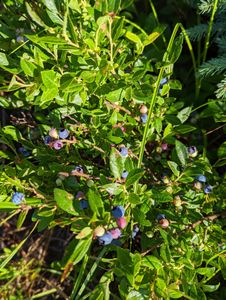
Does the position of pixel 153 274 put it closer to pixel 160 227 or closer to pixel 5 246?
pixel 160 227

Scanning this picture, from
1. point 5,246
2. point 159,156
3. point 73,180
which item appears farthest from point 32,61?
point 5,246

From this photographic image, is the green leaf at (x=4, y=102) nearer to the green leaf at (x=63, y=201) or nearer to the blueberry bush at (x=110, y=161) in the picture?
the blueberry bush at (x=110, y=161)

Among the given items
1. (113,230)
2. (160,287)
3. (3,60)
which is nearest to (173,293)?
(160,287)

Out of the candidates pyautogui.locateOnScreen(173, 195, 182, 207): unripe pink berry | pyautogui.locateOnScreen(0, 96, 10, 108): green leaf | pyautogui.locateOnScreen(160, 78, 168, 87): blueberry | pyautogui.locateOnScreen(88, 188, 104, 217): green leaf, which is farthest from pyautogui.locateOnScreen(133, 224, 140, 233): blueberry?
pyautogui.locateOnScreen(0, 96, 10, 108): green leaf

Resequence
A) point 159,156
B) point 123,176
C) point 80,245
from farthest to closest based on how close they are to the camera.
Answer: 1. point 159,156
2. point 123,176
3. point 80,245

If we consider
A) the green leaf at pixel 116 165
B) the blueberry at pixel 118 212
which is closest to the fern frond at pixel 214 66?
the green leaf at pixel 116 165

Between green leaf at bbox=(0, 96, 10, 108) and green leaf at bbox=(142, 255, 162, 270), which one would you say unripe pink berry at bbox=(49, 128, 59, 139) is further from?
green leaf at bbox=(142, 255, 162, 270)

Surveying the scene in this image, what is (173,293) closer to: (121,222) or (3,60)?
(121,222)

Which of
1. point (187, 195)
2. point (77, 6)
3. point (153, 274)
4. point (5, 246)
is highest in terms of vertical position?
point (77, 6)
